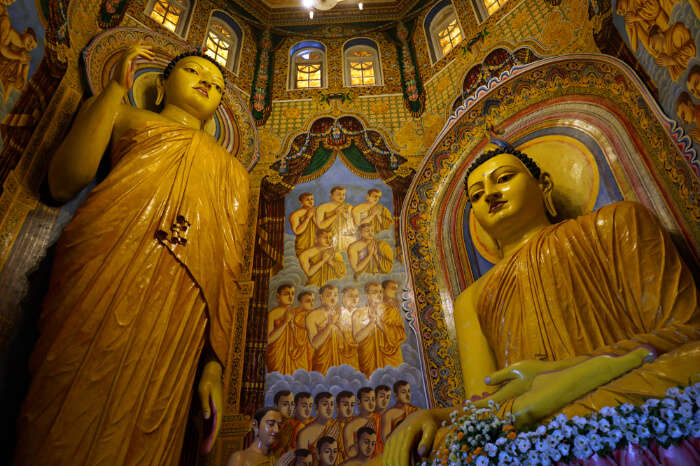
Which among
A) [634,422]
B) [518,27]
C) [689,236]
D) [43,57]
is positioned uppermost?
[518,27]

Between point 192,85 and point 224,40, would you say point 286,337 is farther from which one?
point 224,40

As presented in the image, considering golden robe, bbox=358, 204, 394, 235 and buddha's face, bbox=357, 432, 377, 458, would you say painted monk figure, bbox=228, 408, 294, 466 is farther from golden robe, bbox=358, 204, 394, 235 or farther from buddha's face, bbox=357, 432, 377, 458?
golden robe, bbox=358, 204, 394, 235

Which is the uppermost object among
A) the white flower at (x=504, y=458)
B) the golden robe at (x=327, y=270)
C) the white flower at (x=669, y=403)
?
the golden robe at (x=327, y=270)

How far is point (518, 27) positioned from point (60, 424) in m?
5.91

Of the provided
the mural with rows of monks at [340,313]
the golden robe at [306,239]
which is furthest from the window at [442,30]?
the golden robe at [306,239]

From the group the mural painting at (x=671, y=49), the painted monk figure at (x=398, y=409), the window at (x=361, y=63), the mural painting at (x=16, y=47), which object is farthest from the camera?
the window at (x=361, y=63)

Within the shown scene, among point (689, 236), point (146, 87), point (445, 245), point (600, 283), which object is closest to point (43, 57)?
point (146, 87)

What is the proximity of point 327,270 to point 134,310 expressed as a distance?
231 cm

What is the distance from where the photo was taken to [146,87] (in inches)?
203

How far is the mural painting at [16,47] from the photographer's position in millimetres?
3473

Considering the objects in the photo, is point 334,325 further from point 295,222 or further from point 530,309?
point 530,309

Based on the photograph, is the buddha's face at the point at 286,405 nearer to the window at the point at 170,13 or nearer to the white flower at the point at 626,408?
the white flower at the point at 626,408

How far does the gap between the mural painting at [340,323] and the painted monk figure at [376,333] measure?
0.01 meters

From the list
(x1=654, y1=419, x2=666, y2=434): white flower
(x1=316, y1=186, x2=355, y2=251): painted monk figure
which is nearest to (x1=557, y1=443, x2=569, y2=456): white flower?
(x1=654, y1=419, x2=666, y2=434): white flower
